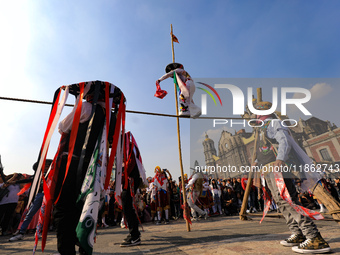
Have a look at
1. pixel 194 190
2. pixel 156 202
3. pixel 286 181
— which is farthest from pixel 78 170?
pixel 156 202

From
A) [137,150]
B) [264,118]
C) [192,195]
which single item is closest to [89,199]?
[137,150]

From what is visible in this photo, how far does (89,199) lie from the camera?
1930 mm

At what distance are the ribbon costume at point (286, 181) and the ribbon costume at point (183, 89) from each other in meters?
2.17

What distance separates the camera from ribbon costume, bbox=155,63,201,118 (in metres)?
5.67

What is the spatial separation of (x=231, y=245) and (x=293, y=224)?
103cm

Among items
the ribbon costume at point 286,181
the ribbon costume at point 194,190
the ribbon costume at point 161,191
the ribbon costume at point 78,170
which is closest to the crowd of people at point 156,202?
the ribbon costume at point 161,191

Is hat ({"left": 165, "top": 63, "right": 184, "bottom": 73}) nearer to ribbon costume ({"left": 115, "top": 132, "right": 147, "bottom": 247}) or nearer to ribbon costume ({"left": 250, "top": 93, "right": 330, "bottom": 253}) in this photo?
ribbon costume ({"left": 115, "top": 132, "right": 147, "bottom": 247})

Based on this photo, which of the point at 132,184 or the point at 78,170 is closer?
the point at 78,170

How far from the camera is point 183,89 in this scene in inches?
226

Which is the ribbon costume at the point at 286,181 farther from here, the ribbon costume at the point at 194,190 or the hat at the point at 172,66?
the ribbon costume at the point at 194,190

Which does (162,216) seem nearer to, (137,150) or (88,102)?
(137,150)

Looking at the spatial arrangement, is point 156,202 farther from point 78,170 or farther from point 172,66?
point 78,170

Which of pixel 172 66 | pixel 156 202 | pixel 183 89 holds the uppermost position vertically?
→ pixel 172 66

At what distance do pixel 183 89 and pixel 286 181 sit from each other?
3436 mm
